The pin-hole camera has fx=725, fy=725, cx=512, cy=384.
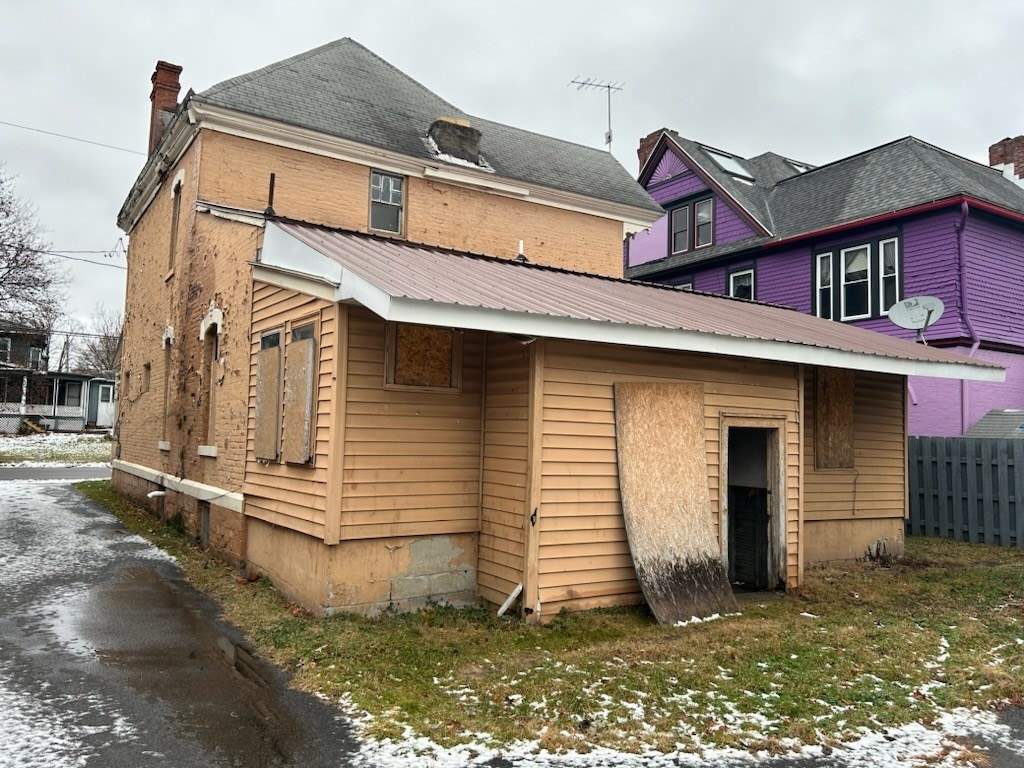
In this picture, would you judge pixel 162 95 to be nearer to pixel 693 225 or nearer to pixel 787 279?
pixel 693 225

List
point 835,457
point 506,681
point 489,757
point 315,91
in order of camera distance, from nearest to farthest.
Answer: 1. point 489,757
2. point 506,681
3. point 835,457
4. point 315,91

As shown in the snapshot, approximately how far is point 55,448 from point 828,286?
31630mm

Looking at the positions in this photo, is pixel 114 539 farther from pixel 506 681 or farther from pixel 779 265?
pixel 779 265

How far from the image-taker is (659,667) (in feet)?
18.7

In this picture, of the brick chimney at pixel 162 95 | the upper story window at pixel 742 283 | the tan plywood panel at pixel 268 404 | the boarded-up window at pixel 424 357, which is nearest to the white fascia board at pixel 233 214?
the tan plywood panel at pixel 268 404

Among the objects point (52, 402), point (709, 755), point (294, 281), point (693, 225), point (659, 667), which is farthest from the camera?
point (52, 402)

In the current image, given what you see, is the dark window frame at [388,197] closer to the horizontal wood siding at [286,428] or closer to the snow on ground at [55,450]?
A: the horizontal wood siding at [286,428]

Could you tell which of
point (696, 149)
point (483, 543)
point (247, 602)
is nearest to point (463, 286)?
point (483, 543)

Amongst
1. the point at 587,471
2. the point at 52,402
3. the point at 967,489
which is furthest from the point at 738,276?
the point at 52,402

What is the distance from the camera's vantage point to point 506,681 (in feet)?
17.6

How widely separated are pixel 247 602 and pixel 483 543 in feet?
8.60

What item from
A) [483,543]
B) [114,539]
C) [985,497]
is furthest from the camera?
[985,497]

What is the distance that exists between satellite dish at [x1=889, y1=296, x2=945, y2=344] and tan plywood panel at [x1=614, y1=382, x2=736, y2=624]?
8589 millimetres

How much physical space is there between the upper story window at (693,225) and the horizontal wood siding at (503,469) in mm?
16573
